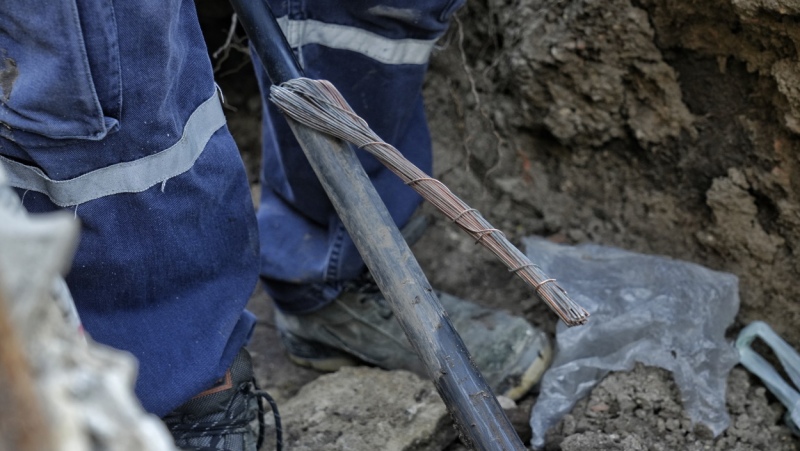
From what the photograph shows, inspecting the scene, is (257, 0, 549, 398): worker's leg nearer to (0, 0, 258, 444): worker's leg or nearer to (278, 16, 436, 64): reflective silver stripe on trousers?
(278, 16, 436, 64): reflective silver stripe on trousers

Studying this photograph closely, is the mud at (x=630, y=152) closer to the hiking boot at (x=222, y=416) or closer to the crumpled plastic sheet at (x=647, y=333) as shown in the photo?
the crumpled plastic sheet at (x=647, y=333)

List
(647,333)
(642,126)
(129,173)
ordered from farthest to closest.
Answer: (642,126)
(647,333)
(129,173)

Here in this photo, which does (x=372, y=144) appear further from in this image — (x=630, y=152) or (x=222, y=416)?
(x=630, y=152)

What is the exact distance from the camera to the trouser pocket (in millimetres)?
896

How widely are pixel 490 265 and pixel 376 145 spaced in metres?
0.79

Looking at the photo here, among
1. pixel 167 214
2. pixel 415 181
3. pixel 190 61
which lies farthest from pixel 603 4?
pixel 167 214

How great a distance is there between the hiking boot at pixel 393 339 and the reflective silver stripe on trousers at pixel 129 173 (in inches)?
22.4

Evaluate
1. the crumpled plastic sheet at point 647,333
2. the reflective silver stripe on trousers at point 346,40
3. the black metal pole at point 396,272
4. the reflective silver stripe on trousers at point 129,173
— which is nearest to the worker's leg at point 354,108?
the reflective silver stripe on trousers at point 346,40

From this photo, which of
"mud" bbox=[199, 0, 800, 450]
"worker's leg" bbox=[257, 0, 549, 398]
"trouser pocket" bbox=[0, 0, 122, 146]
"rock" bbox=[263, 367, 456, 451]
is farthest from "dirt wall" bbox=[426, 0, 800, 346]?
"trouser pocket" bbox=[0, 0, 122, 146]

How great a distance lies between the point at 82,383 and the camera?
474 mm

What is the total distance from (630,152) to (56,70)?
3.97 ft

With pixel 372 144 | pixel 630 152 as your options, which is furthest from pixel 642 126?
pixel 372 144

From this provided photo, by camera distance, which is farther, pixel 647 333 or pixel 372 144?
pixel 647 333

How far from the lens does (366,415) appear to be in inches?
55.1
